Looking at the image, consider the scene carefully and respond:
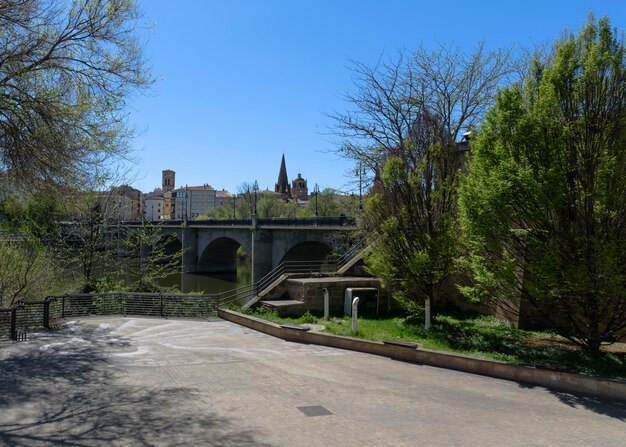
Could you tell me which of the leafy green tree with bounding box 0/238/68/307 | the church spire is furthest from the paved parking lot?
the church spire

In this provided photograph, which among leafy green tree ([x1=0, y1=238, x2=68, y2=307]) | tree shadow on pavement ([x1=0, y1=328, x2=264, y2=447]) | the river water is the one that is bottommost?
the river water

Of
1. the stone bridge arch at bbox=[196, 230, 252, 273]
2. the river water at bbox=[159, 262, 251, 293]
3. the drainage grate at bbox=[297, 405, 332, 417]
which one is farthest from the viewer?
the stone bridge arch at bbox=[196, 230, 252, 273]

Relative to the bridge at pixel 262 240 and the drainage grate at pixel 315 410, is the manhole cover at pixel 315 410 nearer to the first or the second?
the drainage grate at pixel 315 410

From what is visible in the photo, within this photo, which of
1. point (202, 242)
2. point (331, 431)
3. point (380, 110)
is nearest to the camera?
point (331, 431)

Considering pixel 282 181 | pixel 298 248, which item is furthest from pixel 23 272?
pixel 282 181

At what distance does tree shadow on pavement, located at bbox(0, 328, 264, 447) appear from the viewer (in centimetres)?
555

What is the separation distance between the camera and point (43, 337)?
38.9 feet

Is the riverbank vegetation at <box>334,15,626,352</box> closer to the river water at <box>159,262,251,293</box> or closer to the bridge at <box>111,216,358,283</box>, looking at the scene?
the bridge at <box>111,216,358,283</box>

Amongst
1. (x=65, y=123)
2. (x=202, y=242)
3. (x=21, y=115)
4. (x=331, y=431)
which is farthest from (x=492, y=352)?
(x=202, y=242)

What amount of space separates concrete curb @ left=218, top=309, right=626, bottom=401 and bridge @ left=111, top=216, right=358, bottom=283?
56.9 ft

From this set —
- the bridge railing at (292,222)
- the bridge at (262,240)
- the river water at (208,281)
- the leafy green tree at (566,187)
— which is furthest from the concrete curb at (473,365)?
the river water at (208,281)

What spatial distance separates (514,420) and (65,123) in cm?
995

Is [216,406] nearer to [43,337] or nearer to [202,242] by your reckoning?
[43,337]

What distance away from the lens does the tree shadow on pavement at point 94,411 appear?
5.55 meters
